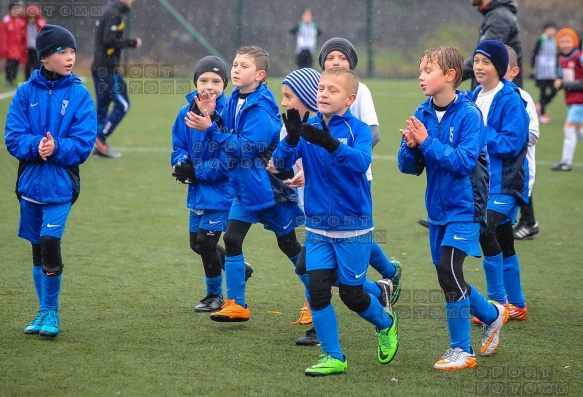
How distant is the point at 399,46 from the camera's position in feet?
95.5

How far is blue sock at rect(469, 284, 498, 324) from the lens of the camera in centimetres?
538

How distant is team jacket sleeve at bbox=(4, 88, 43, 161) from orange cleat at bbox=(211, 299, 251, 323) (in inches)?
62.2

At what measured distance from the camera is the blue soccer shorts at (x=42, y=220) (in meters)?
5.47

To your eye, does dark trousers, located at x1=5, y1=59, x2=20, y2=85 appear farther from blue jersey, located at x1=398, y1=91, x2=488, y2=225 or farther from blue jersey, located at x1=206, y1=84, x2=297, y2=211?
blue jersey, located at x1=398, y1=91, x2=488, y2=225

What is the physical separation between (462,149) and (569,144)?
8623mm

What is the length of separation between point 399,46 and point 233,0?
5863mm

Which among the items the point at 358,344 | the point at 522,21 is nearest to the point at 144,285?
the point at 358,344

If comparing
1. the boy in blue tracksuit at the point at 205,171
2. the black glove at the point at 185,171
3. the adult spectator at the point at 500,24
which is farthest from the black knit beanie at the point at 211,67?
the adult spectator at the point at 500,24

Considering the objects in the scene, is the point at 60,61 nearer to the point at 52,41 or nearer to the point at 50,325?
the point at 52,41

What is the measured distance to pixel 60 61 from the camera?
5508mm

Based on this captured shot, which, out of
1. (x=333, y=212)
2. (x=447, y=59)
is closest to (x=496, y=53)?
(x=447, y=59)

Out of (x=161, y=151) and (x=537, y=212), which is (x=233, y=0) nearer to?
(x=161, y=151)

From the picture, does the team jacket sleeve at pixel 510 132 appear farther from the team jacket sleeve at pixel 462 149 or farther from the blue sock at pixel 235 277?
the blue sock at pixel 235 277

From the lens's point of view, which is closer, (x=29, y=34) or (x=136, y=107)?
(x=136, y=107)
